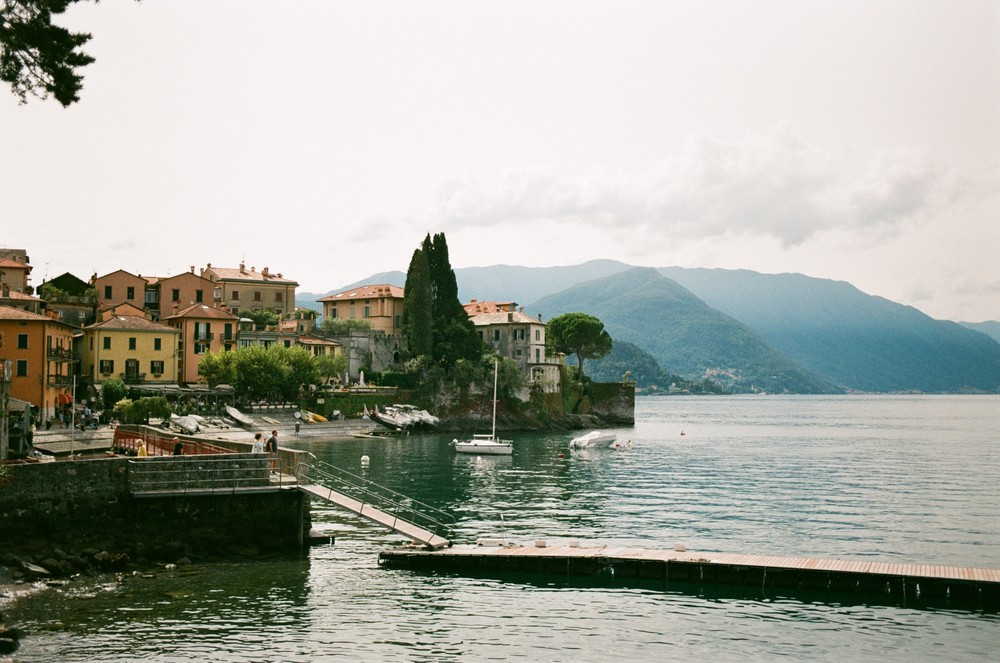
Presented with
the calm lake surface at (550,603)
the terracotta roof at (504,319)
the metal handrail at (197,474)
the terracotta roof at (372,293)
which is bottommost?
the calm lake surface at (550,603)

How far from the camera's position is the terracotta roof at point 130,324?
306 ft

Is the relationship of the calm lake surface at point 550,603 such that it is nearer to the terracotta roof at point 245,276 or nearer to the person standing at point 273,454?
the person standing at point 273,454

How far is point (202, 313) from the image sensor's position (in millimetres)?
102812

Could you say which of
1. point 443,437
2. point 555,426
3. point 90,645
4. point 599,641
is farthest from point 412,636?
point 555,426

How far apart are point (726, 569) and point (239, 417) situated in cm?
6936

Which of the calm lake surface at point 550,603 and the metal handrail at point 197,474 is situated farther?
the metal handrail at point 197,474

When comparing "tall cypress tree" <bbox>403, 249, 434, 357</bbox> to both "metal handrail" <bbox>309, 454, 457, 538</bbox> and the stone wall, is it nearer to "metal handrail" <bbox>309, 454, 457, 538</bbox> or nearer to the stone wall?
"metal handrail" <bbox>309, 454, 457, 538</bbox>

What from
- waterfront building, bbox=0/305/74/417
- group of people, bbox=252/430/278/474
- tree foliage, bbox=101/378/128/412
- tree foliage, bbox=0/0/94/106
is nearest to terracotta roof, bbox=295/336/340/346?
tree foliage, bbox=101/378/128/412

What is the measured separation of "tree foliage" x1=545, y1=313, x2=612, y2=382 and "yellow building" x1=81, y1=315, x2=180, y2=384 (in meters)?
58.6

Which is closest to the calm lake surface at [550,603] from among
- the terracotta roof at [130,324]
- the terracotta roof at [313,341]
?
the terracotta roof at [130,324]

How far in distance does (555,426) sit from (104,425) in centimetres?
6382

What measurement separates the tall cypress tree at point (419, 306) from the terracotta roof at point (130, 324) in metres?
28.0

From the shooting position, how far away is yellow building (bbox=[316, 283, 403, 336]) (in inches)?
4968

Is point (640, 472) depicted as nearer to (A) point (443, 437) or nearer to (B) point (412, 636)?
(A) point (443, 437)
